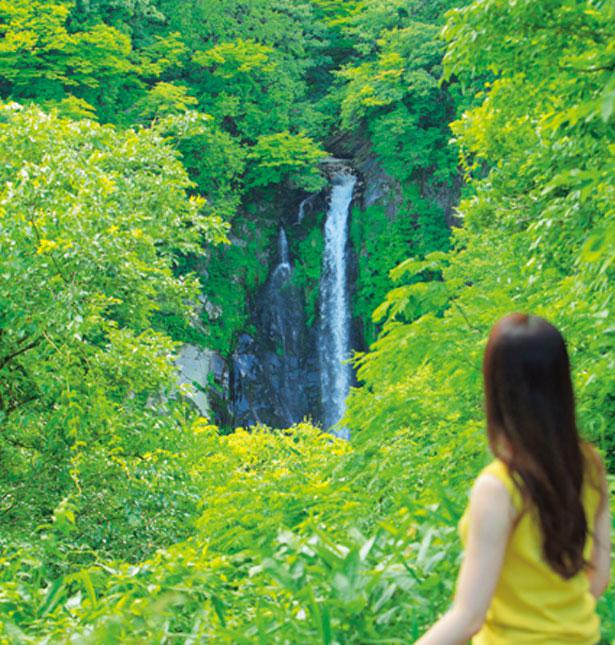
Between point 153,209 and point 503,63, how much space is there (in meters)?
7.03

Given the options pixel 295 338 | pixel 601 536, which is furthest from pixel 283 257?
pixel 601 536

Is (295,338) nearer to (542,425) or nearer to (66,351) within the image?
(66,351)

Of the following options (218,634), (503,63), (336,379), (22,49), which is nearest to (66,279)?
(503,63)

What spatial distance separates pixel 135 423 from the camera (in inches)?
330

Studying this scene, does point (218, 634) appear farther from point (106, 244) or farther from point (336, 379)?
point (336, 379)

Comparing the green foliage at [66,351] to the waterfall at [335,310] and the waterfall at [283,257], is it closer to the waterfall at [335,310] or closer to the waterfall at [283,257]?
the waterfall at [335,310]

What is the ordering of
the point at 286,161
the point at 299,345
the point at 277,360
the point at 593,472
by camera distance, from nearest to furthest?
the point at 593,472 → the point at 286,161 → the point at 277,360 → the point at 299,345

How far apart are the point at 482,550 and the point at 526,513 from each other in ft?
0.42

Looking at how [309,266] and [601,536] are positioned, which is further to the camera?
[309,266]

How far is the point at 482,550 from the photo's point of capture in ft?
4.79

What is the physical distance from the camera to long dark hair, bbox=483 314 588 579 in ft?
4.95

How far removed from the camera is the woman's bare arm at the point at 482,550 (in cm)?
146

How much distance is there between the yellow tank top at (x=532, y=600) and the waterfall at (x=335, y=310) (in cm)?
2158

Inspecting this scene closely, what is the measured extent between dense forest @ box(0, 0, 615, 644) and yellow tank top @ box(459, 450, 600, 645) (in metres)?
0.64
